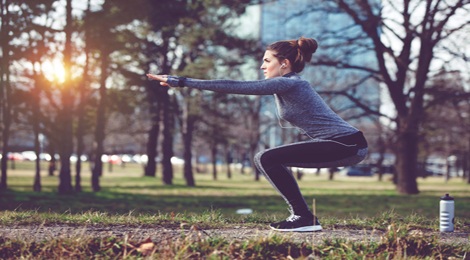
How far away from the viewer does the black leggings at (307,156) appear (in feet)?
11.2

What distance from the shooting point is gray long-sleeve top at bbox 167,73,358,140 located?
3270 mm

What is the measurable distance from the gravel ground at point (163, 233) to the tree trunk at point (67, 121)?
1296cm

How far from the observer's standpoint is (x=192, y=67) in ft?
69.5

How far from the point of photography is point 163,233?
3.43 metres

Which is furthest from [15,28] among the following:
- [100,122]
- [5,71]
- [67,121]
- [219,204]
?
[219,204]

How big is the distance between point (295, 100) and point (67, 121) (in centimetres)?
1446

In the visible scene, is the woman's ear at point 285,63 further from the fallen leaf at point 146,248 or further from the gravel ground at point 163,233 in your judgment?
the fallen leaf at point 146,248

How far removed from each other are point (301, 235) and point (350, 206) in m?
11.6

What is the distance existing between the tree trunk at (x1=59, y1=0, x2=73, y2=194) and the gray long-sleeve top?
13.4 m

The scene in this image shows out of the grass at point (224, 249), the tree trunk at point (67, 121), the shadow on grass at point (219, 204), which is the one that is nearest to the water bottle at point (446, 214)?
the grass at point (224, 249)

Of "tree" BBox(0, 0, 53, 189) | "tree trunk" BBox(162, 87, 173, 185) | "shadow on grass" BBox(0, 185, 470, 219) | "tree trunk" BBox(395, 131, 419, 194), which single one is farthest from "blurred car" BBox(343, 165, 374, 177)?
"tree" BBox(0, 0, 53, 189)

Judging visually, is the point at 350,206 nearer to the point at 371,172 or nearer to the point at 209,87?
the point at 209,87

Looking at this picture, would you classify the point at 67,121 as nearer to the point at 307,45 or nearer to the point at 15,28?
the point at 15,28

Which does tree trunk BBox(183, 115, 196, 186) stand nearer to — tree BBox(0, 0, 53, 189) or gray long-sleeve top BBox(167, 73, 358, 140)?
tree BBox(0, 0, 53, 189)
